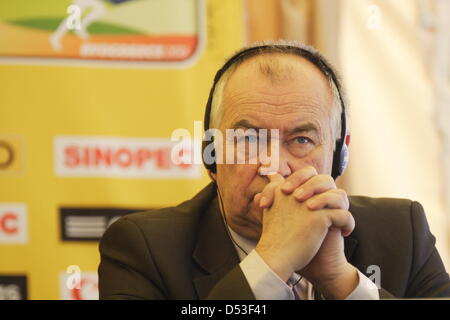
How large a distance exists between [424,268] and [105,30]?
3.64ft

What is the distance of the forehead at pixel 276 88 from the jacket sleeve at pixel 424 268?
0.34 m

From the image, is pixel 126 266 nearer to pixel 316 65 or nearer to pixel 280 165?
pixel 280 165

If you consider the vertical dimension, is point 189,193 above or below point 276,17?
below

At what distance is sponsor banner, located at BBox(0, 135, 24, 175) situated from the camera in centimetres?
179

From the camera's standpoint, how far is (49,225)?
184cm

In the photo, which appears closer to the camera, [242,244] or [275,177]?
[275,177]

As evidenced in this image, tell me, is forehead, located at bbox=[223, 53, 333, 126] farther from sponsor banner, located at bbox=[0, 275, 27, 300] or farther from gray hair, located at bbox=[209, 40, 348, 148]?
sponsor banner, located at bbox=[0, 275, 27, 300]

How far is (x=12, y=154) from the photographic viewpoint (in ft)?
5.86

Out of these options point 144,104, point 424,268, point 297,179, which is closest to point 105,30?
point 144,104

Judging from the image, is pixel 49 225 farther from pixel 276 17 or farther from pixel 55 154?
pixel 276 17

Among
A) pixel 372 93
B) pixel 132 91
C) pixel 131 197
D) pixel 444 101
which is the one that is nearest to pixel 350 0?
pixel 372 93

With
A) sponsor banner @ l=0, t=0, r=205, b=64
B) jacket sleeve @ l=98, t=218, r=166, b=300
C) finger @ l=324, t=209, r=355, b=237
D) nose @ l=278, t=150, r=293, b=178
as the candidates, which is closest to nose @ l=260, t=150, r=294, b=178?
nose @ l=278, t=150, r=293, b=178

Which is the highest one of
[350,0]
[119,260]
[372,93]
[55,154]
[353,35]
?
[350,0]
